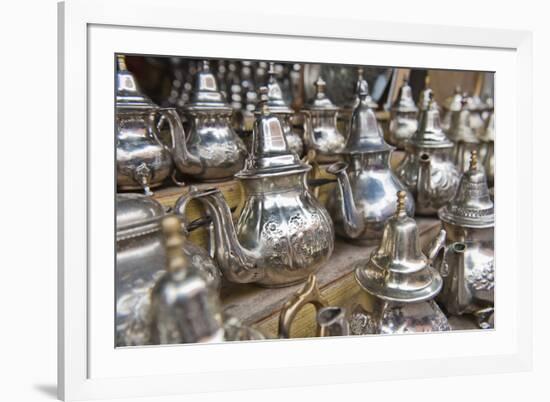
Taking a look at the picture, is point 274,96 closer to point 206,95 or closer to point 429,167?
point 206,95

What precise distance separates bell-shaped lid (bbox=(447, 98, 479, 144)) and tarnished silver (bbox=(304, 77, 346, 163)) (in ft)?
0.70

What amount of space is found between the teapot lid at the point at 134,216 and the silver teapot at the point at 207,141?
0.09 metres

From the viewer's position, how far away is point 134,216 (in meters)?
0.59

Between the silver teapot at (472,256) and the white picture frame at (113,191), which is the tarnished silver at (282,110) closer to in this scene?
the white picture frame at (113,191)

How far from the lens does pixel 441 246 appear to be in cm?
74

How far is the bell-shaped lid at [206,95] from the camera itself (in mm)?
684

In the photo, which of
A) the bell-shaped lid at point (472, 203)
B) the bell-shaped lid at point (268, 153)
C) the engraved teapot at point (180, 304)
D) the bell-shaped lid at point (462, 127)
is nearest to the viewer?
the engraved teapot at point (180, 304)

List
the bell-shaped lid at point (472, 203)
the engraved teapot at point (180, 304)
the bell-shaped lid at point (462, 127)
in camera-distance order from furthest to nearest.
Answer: the bell-shaped lid at point (462, 127), the bell-shaped lid at point (472, 203), the engraved teapot at point (180, 304)

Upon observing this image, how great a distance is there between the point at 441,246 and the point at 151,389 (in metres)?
0.41

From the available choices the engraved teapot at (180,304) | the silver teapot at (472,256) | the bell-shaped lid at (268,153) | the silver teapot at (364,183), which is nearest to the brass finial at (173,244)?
the engraved teapot at (180,304)

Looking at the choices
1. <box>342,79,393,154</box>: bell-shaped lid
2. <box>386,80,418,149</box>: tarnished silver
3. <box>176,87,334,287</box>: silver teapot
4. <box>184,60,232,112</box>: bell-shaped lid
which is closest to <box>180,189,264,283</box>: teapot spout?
<box>176,87,334,287</box>: silver teapot

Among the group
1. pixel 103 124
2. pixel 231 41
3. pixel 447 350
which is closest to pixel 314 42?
pixel 231 41

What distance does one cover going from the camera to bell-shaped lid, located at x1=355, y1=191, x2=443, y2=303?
682mm

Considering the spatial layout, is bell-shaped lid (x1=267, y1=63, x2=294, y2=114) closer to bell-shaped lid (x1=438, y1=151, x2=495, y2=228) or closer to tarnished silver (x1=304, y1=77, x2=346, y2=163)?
tarnished silver (x1=304, y1=77, x2=346, y2=163)
